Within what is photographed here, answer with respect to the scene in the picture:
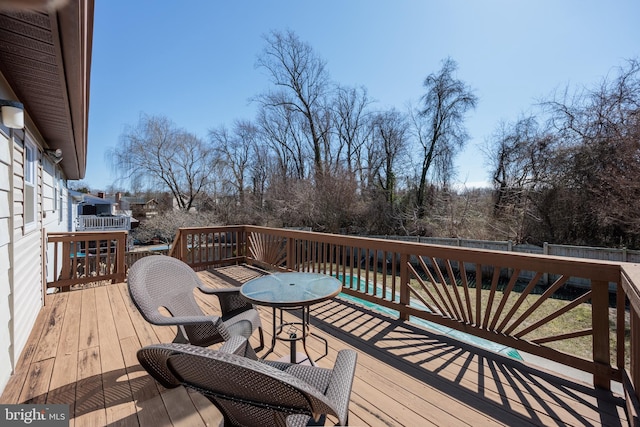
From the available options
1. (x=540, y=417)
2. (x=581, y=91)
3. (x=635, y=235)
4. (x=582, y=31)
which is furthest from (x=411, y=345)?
(x=581, y=91)

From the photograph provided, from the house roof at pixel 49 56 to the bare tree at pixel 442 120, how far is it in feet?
37.7

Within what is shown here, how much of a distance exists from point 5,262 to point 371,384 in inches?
118

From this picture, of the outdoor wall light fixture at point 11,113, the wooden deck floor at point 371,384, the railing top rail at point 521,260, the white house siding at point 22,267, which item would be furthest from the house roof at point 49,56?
the railing top rail at point 521,260

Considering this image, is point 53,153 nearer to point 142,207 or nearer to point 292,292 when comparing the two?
point 292,292

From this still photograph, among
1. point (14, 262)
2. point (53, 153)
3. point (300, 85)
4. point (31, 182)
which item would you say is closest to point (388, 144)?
point (300, 85)

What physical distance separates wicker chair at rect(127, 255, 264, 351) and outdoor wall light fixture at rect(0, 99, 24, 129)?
135 cm

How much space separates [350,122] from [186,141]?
11.2m

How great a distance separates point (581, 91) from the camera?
7812mm

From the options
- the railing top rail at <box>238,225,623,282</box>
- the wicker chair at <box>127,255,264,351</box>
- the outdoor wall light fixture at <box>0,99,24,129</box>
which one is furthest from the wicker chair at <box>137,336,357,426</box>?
the outdoor wall light fixture at <box>0,99,24,129</box>

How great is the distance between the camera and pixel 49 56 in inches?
75.7

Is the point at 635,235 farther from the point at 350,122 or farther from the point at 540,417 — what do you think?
the point at 350,122

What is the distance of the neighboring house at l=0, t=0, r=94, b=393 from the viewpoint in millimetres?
1577

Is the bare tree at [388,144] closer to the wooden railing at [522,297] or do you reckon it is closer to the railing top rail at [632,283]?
the wooden railing at [522,297]

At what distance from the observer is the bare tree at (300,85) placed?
14092 millimetres
